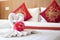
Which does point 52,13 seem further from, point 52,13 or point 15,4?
A: point 15,4

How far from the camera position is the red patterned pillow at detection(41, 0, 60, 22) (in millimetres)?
3578

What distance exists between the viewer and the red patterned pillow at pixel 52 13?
358 centimetres

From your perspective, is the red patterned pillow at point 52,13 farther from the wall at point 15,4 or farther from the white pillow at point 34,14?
the wall at point 15,4

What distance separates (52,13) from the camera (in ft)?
11.8

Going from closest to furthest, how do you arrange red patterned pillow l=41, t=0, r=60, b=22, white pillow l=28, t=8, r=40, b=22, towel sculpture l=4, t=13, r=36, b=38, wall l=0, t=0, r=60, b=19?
towel sculpture l=4, t=13, r=36, b=38, red patterned pillow l=41, t=0, r=60, b=22, white pillow l=28, t=8, r=40, b=22, wall l=0, t=0, r=60, b=19

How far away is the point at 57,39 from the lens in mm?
1587

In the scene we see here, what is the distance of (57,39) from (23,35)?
415mm

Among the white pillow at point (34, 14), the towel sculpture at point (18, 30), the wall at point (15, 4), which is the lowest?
the towel sculpture at point (18, 30)

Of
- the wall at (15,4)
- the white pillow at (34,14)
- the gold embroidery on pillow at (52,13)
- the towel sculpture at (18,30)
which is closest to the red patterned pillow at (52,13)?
the gold embroidery on pillow at (52,13)

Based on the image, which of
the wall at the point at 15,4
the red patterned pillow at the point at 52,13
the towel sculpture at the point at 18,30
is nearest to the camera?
the towel sculpture at the point at 18,30

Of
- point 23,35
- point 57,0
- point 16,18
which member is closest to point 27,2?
point 57,0

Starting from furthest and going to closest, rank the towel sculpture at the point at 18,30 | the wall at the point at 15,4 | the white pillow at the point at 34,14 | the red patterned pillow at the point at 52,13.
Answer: the wall at the point at 15,4 → the white pillow at the point at 34,14 → the red patterned pillow at the point at 52,13 → the towel sculpture at the point at 18,30

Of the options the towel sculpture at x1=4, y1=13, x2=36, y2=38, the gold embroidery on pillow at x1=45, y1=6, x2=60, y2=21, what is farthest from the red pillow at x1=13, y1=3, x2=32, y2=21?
the towel sculpture at x1=4, y1=13, x2=36, y2=38

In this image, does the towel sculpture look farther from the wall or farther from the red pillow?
the wall
